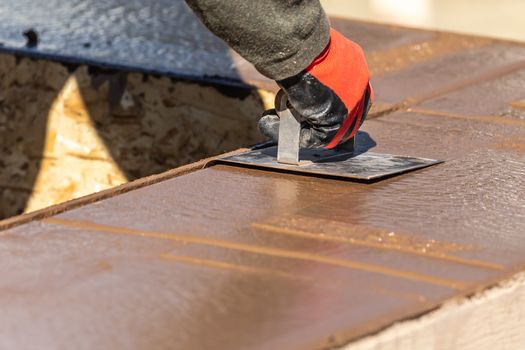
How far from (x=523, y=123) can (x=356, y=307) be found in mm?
1477

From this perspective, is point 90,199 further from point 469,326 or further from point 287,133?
point 469,326

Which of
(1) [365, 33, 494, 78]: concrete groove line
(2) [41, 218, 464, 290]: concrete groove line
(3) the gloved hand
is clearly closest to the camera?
(2) [41, 218, 464, 290]: concrete groove line

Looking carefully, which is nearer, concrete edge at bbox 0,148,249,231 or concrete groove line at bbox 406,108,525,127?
concrete edge at bbox 0,148,249,231

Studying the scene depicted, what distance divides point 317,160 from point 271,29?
51cm

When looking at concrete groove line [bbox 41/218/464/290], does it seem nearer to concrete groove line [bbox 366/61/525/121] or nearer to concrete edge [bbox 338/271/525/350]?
concrete edge [bbox 338/271/525/350]

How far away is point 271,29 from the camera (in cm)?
246

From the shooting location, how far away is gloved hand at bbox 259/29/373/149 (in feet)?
8.62

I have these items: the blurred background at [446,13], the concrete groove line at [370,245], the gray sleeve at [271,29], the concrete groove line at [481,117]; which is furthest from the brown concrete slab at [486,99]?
the blurred background at [446,13]

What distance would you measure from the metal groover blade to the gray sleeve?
0.18 metres

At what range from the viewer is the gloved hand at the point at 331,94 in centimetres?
263

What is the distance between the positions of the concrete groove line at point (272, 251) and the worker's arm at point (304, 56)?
399 mm

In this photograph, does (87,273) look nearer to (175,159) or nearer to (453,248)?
(453,248)

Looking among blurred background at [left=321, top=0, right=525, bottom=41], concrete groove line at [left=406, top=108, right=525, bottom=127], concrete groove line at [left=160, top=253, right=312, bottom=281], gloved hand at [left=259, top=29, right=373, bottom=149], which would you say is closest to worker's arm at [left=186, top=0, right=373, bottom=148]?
gloved hand at [left=259, top=29, right=373, bottom=149]

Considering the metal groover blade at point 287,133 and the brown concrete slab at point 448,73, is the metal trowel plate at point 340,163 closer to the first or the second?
the metal groover blade at point 287,133
